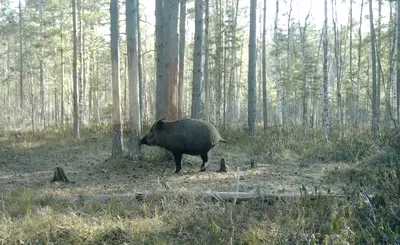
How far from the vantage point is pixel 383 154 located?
8.65 m

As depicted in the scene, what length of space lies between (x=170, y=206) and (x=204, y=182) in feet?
9.03

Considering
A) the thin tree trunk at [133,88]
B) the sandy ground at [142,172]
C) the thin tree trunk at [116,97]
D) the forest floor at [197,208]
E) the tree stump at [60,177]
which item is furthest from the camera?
the thin tree trunk at [116,97]

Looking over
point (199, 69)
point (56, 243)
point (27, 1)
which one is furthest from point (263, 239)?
point (27, 1)

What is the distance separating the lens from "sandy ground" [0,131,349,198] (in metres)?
7.99

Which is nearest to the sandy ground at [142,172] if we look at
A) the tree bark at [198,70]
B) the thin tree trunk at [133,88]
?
the thin tree trunk at [133,88]

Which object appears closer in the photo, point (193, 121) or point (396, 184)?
point (396, 184)

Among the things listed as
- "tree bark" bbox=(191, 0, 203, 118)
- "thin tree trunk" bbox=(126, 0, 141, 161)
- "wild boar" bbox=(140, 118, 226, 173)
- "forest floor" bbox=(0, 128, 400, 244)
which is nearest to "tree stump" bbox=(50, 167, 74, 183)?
"forest floor" bbox=(0, 128, 400, 244)

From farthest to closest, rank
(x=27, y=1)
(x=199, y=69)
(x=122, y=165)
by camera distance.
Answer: (x=27, y=1), (x=199, y=69), (x=122, y=165)

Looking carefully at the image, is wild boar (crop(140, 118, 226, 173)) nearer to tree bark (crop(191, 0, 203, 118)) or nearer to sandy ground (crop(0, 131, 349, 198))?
sandy ground (crop(0, 131, 349, 198))

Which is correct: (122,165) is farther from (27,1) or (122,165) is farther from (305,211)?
(27,1)

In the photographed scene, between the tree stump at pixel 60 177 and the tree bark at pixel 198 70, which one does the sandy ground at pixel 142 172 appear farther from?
the tree bark at pixel 198 70

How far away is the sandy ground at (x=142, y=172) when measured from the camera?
7992mm

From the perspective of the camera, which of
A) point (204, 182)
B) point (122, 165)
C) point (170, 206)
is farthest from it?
point (122, 165)

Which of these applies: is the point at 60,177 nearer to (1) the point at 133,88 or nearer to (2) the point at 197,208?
(1) the point at 133,88
